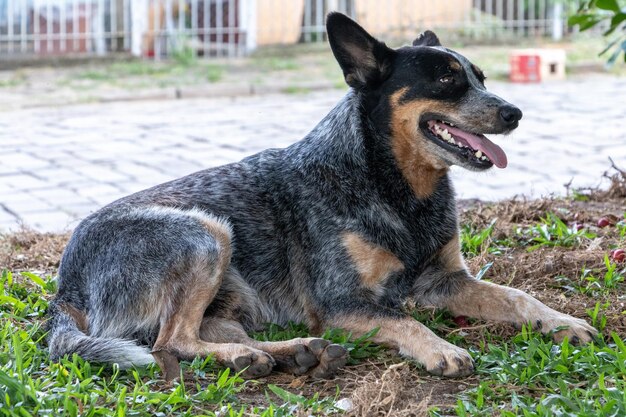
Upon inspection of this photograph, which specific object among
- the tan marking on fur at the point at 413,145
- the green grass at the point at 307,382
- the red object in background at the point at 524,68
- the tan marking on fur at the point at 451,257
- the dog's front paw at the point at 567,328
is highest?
the tan marking on fur at the point at 413,145

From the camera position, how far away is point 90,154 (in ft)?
30.3

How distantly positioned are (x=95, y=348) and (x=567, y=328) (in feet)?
6.39

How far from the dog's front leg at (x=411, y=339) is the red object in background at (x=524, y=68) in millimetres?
10141

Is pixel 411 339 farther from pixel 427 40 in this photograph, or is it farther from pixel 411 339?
pixel 427 40

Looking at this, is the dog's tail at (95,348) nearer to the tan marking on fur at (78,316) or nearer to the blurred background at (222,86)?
the tan marking on fur at (78,316)

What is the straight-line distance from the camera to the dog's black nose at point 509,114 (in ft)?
14.8

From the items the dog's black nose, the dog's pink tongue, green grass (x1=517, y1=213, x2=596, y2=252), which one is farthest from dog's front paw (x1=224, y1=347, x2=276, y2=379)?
green grass (x1=517, y1=213, x2=596, y2=252)

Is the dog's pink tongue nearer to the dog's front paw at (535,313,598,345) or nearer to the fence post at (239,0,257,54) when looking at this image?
the dog's front paw at (535,313,598,345)

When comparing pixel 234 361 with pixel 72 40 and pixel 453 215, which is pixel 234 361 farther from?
pixel 72 40

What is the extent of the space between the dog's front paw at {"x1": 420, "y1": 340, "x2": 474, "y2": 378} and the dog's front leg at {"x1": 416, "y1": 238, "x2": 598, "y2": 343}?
0.53 meters

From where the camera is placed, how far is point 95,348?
4117 mm

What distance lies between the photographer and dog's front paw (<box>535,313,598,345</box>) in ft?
14.2

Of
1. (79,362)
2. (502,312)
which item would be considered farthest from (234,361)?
(502,312)

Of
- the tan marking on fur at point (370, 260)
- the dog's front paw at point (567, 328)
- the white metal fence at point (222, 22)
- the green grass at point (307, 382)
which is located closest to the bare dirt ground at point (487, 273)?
the green grass at point (307, 382)
